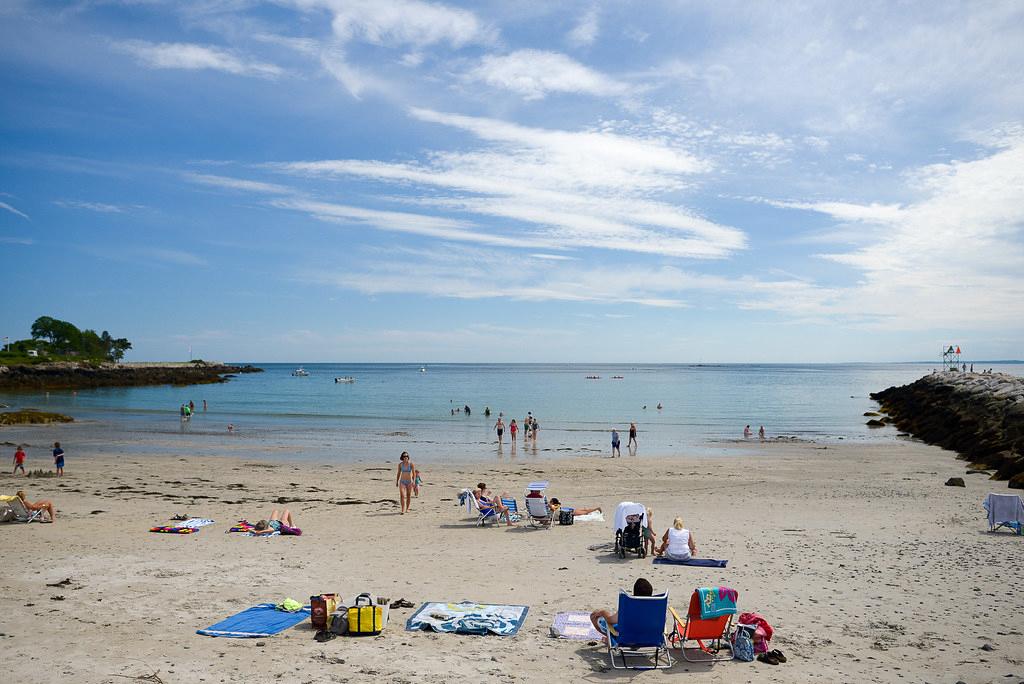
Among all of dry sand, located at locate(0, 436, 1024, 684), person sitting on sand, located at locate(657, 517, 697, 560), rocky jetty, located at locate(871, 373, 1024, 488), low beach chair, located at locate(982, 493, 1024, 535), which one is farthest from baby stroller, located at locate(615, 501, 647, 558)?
rocky jetty, located at locate(871, 373, 1024, 488)

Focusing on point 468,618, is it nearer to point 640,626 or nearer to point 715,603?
point 640,626

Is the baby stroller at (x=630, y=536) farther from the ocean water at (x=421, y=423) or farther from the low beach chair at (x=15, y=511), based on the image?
the ocean water at (x=421, y=423)

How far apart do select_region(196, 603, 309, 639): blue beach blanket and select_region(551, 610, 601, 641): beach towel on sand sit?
3329mm

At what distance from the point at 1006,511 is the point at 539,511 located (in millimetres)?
9682

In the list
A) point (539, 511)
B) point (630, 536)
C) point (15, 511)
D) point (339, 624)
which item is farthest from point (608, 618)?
point (15, 511)

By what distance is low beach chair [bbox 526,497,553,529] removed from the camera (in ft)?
50.0

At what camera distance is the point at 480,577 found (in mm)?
11172

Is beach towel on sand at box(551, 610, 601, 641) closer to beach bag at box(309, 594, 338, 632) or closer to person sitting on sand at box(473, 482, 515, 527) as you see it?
beach bag at box(309, 594, 338, 632)

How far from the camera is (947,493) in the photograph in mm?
19781

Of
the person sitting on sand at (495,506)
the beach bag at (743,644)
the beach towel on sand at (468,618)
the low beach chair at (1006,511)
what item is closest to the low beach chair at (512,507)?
the person sitting on sand at (495,506)

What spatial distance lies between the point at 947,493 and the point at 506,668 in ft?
57.7

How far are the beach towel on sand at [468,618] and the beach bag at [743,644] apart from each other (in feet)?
8.57

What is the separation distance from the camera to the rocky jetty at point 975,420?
2467 centimetres

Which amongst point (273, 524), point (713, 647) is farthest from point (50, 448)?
point (713, 647)
